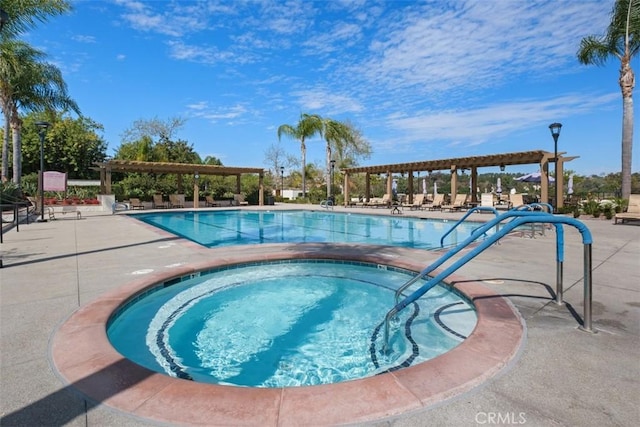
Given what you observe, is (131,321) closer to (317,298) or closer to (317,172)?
(317,298)

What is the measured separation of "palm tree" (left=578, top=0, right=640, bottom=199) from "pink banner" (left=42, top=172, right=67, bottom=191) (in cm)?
2596

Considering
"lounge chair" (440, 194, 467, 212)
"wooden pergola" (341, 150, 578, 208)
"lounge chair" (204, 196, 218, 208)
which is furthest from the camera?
"lounge chair" (204, 196, 218, 208)

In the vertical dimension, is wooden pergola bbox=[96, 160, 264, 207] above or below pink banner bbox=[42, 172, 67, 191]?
above

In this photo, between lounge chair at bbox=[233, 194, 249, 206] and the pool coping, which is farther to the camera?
lounge chair at bbox=[233, 194, 249, 206]

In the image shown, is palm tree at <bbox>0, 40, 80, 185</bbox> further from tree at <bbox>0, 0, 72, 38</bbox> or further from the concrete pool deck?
the concrete pool deck

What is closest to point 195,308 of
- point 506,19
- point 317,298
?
point 317,298

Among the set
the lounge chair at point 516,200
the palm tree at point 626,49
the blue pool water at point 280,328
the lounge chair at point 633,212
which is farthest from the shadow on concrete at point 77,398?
the lounge chair at point 516,200

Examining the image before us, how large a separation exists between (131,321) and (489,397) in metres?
3.84

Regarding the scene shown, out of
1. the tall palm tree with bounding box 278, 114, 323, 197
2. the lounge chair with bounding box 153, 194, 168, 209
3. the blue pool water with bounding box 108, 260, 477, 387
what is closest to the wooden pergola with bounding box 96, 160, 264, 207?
→ the lounge chair with bounding box 153, 194, 168, 209

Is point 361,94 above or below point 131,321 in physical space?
above

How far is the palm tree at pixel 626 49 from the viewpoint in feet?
50.8

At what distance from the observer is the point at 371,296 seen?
529 centimetres

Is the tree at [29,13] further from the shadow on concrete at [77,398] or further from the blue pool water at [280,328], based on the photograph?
the shadow on concrete at [77,398]

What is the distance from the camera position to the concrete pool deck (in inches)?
77.2
